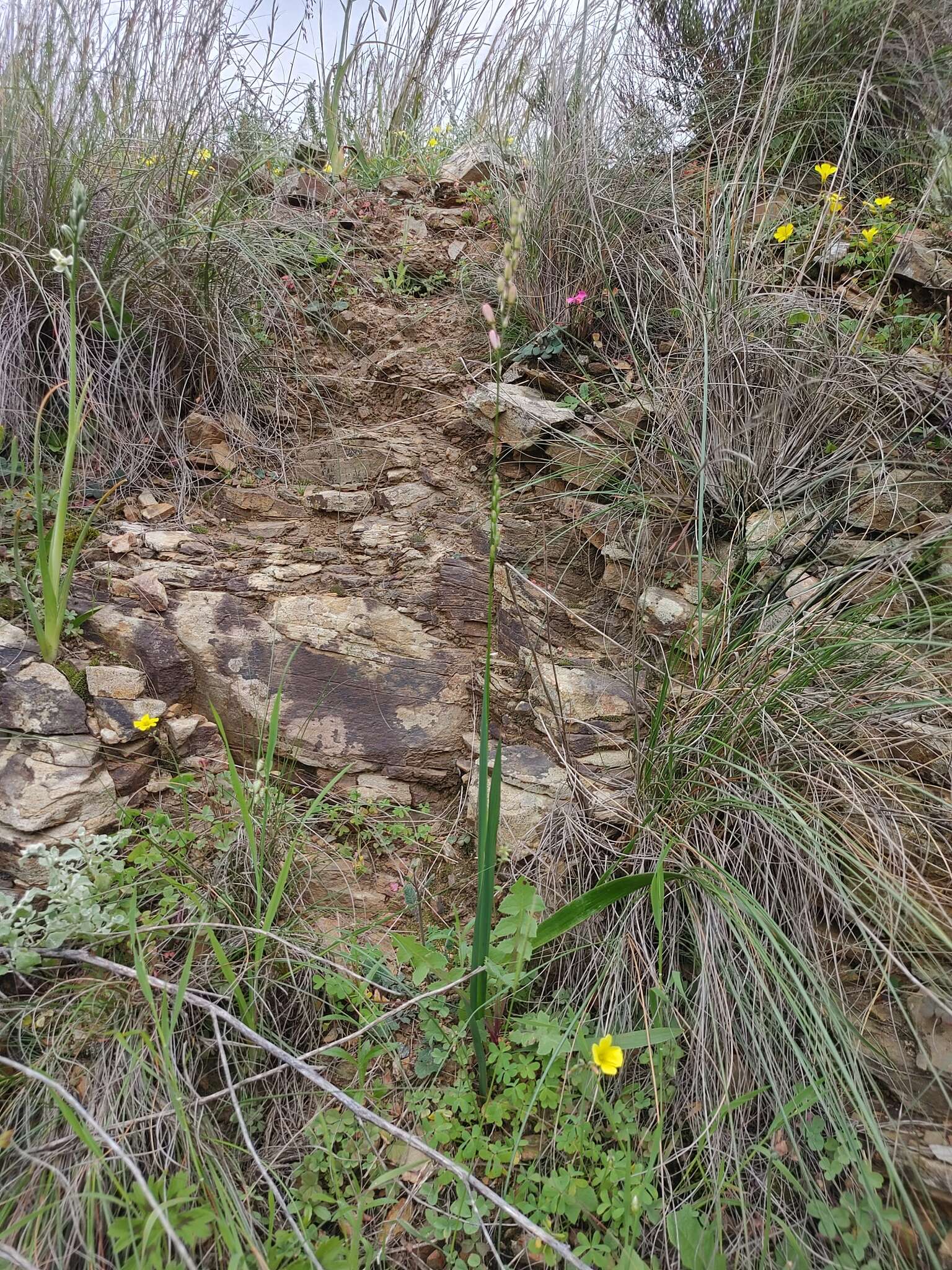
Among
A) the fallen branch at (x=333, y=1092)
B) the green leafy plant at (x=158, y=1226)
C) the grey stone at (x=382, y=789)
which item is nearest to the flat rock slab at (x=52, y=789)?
the fallen branch at (x=333, y=1092)

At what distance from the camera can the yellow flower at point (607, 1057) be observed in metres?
1.18

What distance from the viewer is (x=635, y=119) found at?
9.56ft

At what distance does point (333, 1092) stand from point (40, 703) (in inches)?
46.3

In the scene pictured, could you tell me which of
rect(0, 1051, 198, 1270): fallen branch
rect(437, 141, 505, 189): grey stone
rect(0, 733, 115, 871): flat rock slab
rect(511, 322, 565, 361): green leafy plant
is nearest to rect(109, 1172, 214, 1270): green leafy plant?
rect(0, 1051, 198, 1270): fallen branch

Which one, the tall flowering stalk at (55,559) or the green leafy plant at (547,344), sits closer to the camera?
the tall flowering stalk at (55,559)

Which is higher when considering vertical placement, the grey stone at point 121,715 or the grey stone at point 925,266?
the grey stone at point 925,266

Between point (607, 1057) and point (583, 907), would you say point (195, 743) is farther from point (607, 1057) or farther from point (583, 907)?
point (607, 1057)

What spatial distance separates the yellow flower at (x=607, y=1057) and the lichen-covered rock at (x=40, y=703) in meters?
1.41

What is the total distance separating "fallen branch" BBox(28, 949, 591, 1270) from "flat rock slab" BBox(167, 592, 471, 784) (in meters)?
0.66

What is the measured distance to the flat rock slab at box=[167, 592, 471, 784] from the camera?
1920 mm

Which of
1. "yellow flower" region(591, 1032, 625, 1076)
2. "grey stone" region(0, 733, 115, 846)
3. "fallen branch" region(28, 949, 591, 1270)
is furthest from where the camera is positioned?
"grey stone" region(0, 733, 115, 846)

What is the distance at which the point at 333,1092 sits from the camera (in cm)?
121

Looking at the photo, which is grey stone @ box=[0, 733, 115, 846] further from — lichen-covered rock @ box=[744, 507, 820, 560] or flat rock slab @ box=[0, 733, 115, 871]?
lichen-covered rock @ box=[744, 507, 820, 560]

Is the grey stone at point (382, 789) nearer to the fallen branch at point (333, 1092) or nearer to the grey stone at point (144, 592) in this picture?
the fallen branch at point (333, 1092)
